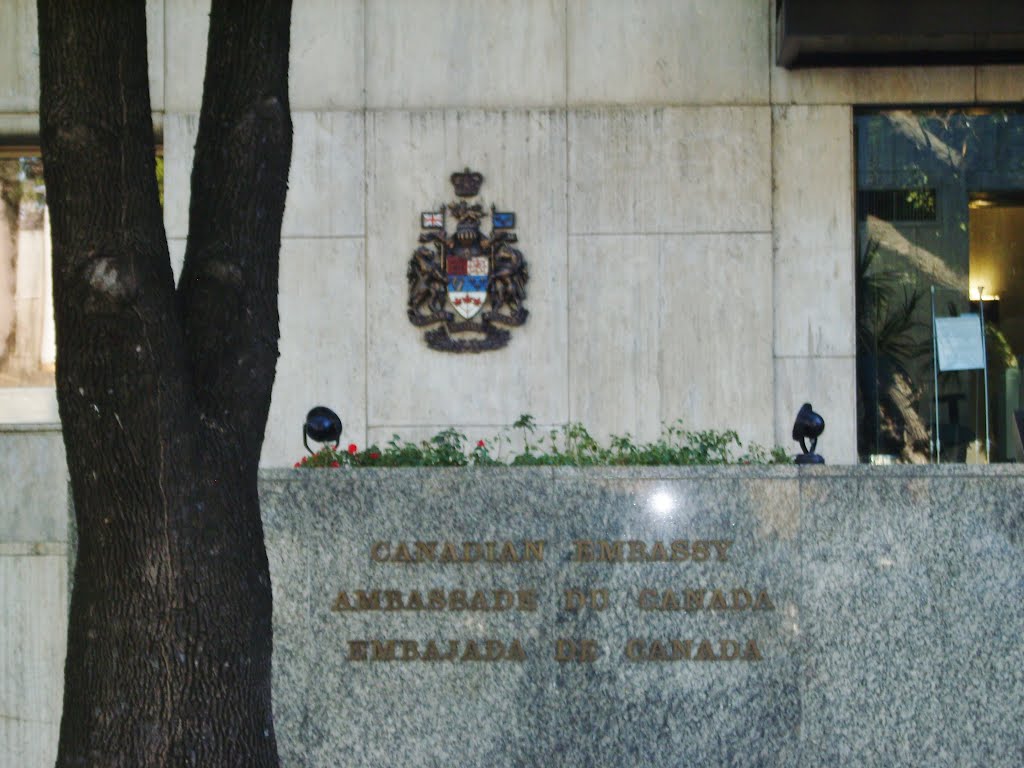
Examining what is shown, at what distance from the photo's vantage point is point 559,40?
1281 cm

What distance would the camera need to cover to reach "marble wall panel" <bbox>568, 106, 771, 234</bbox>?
1267 cm

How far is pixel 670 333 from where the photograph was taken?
12656mm

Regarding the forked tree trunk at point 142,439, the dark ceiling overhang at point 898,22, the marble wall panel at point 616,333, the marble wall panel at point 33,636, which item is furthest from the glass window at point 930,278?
the forked tree trunk at point 142,439

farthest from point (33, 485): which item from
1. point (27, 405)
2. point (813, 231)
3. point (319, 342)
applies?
point (813, 231)

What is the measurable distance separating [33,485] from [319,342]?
276cm

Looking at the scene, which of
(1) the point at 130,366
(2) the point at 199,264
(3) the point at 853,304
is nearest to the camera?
(1) the point at 130,366

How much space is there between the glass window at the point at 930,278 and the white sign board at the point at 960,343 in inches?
3.2

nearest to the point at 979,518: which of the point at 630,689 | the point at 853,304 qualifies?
the point at 630,689

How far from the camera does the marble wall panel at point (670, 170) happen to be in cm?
1267

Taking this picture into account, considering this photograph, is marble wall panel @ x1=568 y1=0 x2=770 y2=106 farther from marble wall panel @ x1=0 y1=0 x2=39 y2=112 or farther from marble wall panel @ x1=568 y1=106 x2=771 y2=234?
marble wall panel @ x1=0 y1=0 x2=39 y2=112

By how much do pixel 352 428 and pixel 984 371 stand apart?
5.51 meters

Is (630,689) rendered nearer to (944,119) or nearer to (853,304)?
(853,304)

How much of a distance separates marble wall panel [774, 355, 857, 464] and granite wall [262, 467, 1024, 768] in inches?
141

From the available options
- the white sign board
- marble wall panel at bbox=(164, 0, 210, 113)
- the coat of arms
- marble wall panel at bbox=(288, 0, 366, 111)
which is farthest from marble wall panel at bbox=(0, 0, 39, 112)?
the white sign board
